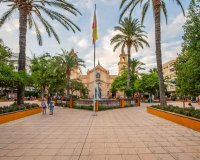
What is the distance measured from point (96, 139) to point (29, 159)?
305 cm

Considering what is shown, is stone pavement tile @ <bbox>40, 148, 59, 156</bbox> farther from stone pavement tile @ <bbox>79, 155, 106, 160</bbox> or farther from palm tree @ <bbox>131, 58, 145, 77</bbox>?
Result: palm tree @ <bbox>131, 58, 145, 77</bbox>

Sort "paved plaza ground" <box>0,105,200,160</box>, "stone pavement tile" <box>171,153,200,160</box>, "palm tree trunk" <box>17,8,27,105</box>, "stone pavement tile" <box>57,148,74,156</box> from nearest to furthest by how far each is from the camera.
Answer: "stone pavement tile" <box>171,153,200,160</box> → "paved plaza ground" <box>0,105,200,160</box> → "stone pavement tile" <box>57,148,74,156</box> → "palm tree trunk" <box>17,8,27,105</box>

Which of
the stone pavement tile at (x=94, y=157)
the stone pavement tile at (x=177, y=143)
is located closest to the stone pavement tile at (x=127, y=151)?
the stone pavement tile at (x=94, y=157)

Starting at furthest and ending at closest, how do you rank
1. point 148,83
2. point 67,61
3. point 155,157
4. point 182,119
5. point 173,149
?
point 148,83 → point 67,61 → point 182,119 → point 173,149 → point 155,157

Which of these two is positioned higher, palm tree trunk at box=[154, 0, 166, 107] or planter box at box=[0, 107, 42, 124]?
palm tree trunk at box=[154, 0, 166, 107]

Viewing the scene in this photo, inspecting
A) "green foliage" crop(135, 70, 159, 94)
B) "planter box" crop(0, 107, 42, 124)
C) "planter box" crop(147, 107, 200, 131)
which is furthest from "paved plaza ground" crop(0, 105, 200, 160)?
"green foliage" crop(135, 70, 159, 94)

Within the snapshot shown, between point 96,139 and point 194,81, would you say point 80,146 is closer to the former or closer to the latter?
point 96,139

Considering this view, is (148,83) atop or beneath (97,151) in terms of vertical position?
atop

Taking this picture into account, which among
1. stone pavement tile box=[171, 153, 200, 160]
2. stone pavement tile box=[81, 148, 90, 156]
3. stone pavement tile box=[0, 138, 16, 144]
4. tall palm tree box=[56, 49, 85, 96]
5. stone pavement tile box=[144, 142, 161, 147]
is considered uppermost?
tall palm tree box=[56, 49, 85, 96]

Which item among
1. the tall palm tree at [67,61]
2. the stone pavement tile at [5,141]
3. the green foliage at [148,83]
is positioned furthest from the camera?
the green foliage at [148,83]

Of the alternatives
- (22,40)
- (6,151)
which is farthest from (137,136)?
(22,40)

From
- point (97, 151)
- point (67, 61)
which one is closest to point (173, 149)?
point (97, 151)

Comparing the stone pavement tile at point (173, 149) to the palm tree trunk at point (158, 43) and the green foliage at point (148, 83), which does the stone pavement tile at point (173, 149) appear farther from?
the green foliage at point (148, 83)

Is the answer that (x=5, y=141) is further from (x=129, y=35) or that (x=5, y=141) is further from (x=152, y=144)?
(x=129, y=35)
